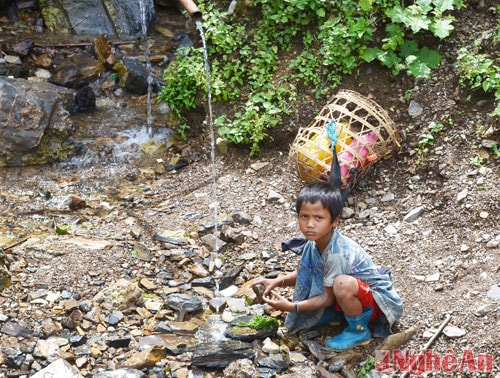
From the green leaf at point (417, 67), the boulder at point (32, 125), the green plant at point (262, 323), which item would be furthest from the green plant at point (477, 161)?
the boulder at point (32, 125)

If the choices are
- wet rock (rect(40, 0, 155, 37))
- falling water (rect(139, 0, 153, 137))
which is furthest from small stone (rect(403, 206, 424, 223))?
wet rock (rect(40, 0, 155, 37))

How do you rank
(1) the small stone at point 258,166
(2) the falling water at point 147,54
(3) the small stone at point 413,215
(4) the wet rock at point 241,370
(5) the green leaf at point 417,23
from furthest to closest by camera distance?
(2) the falling water at point 147,54 < (1) the small stone at point 258,166 < (5) the green leaf at point 417,23 < (3) the small stone at point 413,215 < (4) the wet rock at point 241,370

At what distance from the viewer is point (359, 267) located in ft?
12.8

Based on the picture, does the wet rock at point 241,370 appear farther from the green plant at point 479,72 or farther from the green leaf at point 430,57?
the green leaf at point 430,57

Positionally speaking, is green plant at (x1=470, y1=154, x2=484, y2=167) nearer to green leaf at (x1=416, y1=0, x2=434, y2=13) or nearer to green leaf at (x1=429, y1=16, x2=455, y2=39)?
green leaf at (x1=429, y1=16, x2=455, y2=39)

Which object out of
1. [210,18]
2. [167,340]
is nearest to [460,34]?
[210,18]

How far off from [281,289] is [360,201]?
1.21 m

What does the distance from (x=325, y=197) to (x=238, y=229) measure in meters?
1.73

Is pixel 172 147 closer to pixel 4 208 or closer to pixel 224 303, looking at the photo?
pixel 4 208

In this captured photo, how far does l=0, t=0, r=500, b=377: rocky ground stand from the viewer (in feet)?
13.2

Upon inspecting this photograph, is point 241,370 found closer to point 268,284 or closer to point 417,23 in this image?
point 268,284

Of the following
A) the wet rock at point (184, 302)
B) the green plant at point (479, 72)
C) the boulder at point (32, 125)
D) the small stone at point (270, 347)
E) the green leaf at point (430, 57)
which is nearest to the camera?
the small stone at point (270, 347)

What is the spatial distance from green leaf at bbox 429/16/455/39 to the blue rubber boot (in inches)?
110

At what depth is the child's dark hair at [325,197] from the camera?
149 inches
